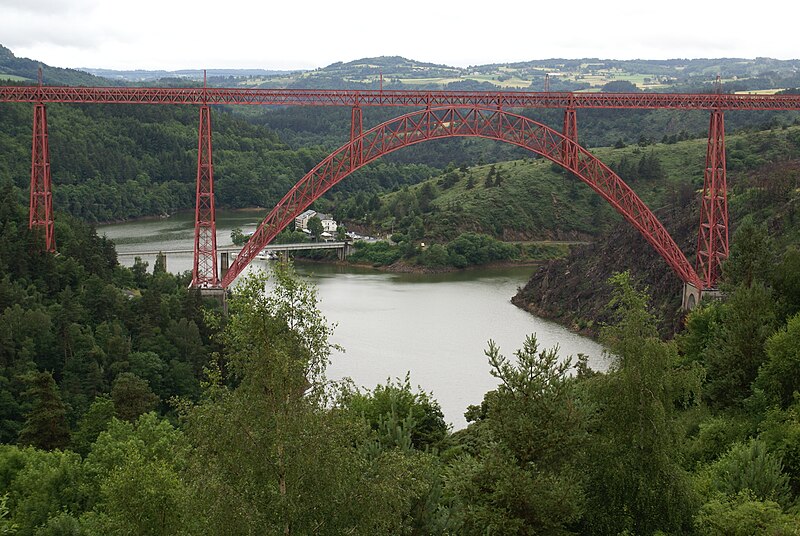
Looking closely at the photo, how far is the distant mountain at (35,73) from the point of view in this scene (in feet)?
481

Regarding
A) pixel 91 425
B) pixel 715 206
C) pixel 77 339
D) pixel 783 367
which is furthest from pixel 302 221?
pixel 783 367

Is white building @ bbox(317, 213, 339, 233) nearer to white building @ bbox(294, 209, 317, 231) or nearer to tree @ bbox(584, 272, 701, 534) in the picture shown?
white building @ bbox(294, 209, 317, 231)

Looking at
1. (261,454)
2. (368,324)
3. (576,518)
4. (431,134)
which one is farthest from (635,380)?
(368,324)

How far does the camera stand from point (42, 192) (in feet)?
120

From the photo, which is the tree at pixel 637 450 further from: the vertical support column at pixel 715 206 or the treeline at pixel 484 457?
the vertical support column at pixel 715 206

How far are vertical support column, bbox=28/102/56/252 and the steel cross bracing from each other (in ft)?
2.80

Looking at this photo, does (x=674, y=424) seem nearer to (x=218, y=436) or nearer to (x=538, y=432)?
(x=538, y=432)

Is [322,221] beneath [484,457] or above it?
beneath

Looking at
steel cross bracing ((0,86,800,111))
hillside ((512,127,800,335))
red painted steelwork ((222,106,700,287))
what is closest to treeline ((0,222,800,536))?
red painted steelwork ((222,106,700,287))

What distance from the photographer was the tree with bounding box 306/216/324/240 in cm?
7119

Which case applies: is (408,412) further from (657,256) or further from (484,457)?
(657,256)

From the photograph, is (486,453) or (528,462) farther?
(486,453)

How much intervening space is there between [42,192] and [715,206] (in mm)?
23575

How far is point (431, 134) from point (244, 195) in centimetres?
5713
